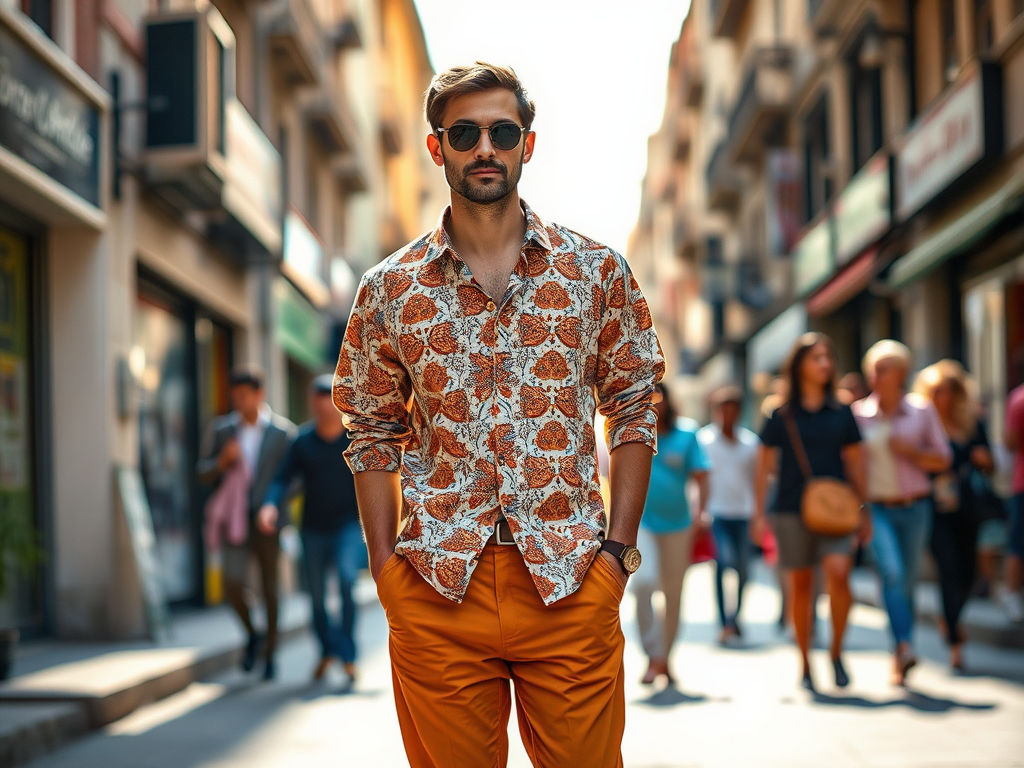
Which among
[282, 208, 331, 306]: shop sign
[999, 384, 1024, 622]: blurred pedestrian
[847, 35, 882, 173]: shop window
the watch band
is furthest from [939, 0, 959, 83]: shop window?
the watch band

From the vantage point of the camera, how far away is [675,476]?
8336mm

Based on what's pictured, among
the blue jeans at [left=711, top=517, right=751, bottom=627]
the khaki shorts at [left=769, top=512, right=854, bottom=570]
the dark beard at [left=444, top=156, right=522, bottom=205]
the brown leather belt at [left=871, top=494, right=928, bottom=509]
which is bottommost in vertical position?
the blue jeans at [left=711, top=517, right=751, bottom=627]

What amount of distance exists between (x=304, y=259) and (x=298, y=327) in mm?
1025

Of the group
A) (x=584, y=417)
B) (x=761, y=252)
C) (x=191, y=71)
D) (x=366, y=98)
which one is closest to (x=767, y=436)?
(x=584, y=417)

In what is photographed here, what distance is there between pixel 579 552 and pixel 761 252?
87.6ft

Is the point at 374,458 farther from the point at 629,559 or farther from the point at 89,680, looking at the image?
the point at 89,680

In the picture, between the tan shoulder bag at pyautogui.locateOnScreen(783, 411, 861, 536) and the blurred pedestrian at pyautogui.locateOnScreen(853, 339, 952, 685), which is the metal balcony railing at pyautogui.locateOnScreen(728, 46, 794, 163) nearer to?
the blurred pedestrian at pyautogui.locateOnScreen(853, 339, 952, 685)

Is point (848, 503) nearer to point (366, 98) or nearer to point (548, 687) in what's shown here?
point (548, 687)

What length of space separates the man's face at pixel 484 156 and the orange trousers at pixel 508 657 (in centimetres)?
76

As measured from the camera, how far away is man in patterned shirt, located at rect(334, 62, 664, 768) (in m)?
2.74

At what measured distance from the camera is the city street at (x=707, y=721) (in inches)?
229

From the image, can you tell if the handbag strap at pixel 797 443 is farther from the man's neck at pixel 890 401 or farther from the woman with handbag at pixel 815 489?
the man's neck at pixel 890 401

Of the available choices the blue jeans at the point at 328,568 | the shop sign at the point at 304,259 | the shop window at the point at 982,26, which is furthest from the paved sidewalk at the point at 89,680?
the shop window at the point at 982,26

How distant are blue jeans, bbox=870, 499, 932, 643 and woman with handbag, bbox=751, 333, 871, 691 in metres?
0.21
